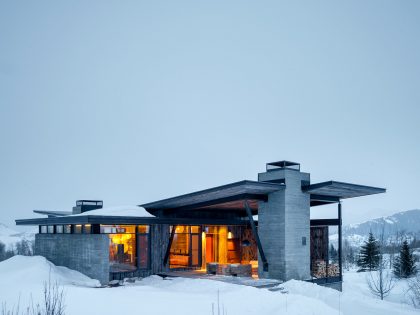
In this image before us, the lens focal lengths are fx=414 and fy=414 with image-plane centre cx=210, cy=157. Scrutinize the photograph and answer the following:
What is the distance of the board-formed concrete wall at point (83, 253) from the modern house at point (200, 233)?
0.14ft

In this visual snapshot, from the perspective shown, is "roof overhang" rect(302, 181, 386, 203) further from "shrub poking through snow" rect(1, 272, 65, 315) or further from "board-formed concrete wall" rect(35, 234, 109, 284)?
"shrub poking through snow" rect(1, 272, 65, 315)

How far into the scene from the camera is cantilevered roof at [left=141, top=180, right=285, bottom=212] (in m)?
16.7

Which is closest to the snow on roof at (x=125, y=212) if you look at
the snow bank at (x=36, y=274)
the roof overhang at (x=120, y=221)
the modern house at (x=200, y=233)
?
the modern house at (x=200, y=233)

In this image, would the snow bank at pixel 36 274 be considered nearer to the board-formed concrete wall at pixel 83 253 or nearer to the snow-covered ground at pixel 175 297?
the snow-covered ground at pixel 175 297

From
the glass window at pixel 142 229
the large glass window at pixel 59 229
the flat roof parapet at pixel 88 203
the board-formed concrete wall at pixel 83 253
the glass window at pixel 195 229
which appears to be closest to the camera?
the board-formed concrete wall at pixel 83 253

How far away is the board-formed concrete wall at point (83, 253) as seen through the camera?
58.4 ft

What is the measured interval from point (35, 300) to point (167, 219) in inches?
330

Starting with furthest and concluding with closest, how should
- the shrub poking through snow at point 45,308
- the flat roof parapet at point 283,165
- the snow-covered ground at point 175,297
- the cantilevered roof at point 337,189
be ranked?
the flat roof parapet at point 283,165 < the cantilevered roof at point 337,189 < the snow-covered ground at point 175,297 < the shrub poking through snow at point 45,308

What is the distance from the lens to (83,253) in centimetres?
1845

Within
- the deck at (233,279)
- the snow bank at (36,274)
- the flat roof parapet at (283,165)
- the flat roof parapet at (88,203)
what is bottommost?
the deck at (233,279)

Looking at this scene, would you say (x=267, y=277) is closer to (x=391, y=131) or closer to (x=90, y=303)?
(x=90, y=303)

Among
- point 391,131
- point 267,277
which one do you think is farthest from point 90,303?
point 391,131

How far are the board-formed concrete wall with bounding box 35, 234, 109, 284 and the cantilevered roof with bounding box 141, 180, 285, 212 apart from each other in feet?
10.9

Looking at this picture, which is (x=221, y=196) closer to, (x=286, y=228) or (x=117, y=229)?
(x=286, y=228)
